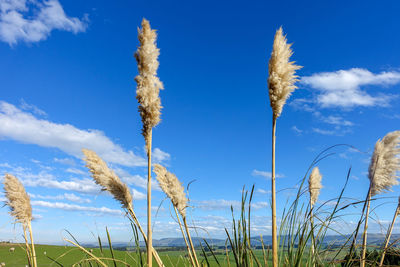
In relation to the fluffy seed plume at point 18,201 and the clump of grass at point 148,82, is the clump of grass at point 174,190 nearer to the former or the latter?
the clump of grass at point 148,82

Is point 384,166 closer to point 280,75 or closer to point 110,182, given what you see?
point 280,75

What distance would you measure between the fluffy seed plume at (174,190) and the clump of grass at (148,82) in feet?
3.53

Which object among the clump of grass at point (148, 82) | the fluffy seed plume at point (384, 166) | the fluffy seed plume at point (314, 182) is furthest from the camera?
the fluffy seed plume at point (314, 182)

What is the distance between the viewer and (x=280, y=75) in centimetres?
290

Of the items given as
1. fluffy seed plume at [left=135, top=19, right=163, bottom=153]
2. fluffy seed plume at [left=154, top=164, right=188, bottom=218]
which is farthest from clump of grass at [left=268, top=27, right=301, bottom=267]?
fluffy seed plume at [left=154, top=164, right=188, bottom=218]

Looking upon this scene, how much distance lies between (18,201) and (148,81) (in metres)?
3.60

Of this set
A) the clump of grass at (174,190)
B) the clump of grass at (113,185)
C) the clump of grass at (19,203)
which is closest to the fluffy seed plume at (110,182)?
the clump of grass at (113,185)

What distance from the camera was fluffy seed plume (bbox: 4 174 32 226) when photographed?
4.91 m

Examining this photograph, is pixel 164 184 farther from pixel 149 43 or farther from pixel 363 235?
pixel 363 235

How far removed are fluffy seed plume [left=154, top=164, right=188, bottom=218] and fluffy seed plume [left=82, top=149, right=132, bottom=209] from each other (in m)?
0.62

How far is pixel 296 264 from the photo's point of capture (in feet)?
8.66

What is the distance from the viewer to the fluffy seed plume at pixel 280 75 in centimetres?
282

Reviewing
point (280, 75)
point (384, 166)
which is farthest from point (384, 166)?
point (280, 75)

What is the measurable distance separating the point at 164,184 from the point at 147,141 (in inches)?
42.8
